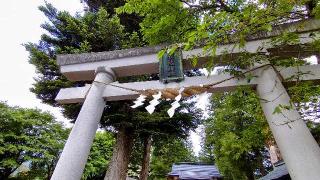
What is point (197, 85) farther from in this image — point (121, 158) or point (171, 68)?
point (121, 158)

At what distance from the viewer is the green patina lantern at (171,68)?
16.2 ft

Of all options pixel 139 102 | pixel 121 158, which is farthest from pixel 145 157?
pixel 139 102

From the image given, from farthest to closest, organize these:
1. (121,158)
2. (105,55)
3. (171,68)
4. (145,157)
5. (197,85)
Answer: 1. (145,157)
2. (121,158)
3. (105,55)
4. (171,68)
5. (197,85)

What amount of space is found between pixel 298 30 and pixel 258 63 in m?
0.86

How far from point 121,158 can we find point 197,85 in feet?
16.2

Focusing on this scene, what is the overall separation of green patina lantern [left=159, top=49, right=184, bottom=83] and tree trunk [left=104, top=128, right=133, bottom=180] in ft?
14.8

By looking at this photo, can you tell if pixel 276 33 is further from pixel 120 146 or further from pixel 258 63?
pixel 120 146

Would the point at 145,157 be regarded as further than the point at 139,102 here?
Yes

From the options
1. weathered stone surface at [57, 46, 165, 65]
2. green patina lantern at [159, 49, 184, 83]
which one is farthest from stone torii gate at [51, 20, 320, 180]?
green patina lantern at [159, 49, 184, 83]

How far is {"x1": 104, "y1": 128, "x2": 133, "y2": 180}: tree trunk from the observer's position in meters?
8.33

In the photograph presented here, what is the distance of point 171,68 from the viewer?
5.04 m

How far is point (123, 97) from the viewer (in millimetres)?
5137

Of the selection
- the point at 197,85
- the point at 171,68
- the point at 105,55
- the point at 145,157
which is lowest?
the point at 197,85

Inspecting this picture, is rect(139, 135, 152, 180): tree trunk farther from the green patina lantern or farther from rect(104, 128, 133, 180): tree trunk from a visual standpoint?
the green patina lantern
